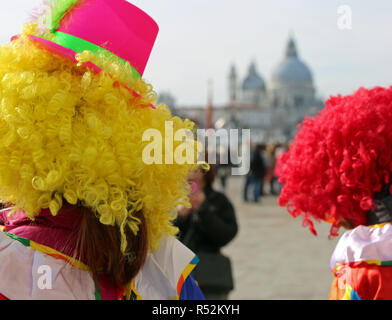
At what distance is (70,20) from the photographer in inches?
64.0

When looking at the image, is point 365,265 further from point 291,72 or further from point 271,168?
point 291,72

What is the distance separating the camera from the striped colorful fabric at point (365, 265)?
6.48 feet

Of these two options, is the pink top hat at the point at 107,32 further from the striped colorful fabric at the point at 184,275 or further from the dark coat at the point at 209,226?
the dark coat at the point at 209,226

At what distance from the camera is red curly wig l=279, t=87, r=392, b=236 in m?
2.20

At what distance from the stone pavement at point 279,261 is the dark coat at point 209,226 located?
5.40 ft

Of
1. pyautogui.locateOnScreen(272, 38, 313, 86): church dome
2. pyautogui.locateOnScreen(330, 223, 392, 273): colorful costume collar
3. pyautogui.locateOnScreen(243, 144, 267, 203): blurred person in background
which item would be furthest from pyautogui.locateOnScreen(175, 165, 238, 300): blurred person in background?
→ pyautogui.locateOnScreen(272, 38, 313, 86): church dome

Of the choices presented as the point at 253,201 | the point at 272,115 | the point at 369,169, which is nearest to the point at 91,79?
the point at 369,169

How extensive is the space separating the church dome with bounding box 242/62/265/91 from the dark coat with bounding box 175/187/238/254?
116733 mm

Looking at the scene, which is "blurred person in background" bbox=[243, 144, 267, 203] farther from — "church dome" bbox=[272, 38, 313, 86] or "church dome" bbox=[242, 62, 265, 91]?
"church dome" bbox=[242, 62, 265, 91]

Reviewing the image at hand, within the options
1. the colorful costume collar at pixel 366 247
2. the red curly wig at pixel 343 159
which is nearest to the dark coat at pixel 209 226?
the red curly wig at pixel 343 159

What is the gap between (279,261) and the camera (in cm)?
693

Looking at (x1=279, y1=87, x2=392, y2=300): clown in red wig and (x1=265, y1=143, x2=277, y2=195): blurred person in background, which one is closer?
(x1=279, y1=87, x2=392, y2=300): clown in red wig

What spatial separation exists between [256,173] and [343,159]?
12391 millimetres

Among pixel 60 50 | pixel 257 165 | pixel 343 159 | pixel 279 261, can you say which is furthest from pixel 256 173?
pixel 60 50
